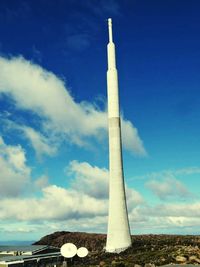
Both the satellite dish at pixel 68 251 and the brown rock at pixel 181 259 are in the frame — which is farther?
the satellite dish at pixel 68 251

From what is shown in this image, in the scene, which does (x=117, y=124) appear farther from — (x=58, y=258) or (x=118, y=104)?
(x=58, y=258)

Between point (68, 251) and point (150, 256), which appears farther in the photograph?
point (68, 251)

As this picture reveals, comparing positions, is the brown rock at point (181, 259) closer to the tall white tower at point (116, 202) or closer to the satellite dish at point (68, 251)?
the tall white tower at point (116, 202)

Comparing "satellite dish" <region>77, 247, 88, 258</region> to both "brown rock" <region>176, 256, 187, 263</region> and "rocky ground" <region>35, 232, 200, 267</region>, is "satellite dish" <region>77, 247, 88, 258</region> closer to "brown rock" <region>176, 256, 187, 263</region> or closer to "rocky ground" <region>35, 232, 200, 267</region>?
"rocky ground" <region>35, 232, 200, 267</region>

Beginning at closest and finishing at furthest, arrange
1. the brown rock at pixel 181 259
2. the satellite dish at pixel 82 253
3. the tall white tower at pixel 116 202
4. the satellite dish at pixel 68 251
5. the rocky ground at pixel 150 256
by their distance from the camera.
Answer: the brown rock at pixel 181 259 < the rocky ground at pixel 150 256 < the satellite dish at pixel 68 251 < the satellite dish at pixel 82 253 < the tall white tower at pixel 116 202

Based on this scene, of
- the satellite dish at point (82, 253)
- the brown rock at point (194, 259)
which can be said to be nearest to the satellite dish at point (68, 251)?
the satellite dish at point (82, 253)

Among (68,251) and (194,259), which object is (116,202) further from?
(194,259)

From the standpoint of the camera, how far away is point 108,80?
70250mm

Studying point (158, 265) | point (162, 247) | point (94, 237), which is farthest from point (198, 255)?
point (94, 237)

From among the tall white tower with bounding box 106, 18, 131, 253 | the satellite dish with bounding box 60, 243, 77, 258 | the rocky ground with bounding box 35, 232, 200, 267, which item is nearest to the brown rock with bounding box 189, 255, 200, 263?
the rocky ground with bounding box 35, 232, 200, 267

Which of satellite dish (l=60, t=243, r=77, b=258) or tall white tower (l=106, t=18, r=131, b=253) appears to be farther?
tall white tower (l=106, t=18, r=131, b=253)

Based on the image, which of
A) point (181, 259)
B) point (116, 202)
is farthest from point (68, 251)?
point (181, 259)

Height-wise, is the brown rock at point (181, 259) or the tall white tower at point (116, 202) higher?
the tall white tower at point (116, 202)

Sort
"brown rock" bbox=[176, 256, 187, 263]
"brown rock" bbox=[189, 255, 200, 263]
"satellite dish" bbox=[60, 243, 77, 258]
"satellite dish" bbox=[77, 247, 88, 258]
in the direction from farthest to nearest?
"satellite dish" bbox=[77, 247, 88, 258] < "satellite dish" bbox=[60, 243, 77, 258] < "brown rock" bbox=[176, 256, 187, 263] < "brown rock" bbox=[189, 255, 200, 263]
